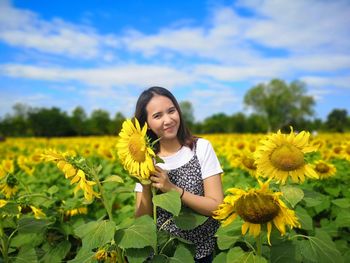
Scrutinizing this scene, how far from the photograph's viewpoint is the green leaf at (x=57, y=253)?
9.07 ft

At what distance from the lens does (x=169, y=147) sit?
2.76 metres

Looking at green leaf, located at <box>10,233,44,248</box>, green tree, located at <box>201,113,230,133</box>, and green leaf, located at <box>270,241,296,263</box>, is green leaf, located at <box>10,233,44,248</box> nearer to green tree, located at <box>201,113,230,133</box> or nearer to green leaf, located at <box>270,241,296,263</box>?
green leaf, located at <box>270,241,296,263</box>

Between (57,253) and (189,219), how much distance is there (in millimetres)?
1128

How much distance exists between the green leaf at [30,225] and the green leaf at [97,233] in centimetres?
64

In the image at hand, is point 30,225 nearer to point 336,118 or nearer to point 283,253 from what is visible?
point 283,253

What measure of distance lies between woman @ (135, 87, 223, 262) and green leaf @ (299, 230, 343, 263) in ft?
1.88

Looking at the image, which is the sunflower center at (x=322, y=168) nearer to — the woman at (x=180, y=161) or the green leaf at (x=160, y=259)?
the woman at (x=180, y=161)

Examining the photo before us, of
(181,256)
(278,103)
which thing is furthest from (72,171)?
(278,103)

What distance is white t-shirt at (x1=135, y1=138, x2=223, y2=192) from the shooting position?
2.62 meters

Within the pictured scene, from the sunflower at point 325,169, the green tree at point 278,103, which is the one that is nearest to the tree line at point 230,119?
the green tree at point 278,103

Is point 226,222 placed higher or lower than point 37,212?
higher

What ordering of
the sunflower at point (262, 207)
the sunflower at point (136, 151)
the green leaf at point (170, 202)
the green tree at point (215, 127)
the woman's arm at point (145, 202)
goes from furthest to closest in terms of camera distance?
the green tree at point (215, 127)
the woman's arm at point (145, 202)
the sunflower at point (136, 151)
the green leaf at point (170, 202)
the sunflower at point (262, 207)

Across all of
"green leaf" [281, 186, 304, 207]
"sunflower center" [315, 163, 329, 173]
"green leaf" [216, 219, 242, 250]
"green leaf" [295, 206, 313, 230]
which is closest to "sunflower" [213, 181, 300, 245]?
"green leaf" [216, 219, 242, 250]

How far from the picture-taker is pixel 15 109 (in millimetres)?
59781
